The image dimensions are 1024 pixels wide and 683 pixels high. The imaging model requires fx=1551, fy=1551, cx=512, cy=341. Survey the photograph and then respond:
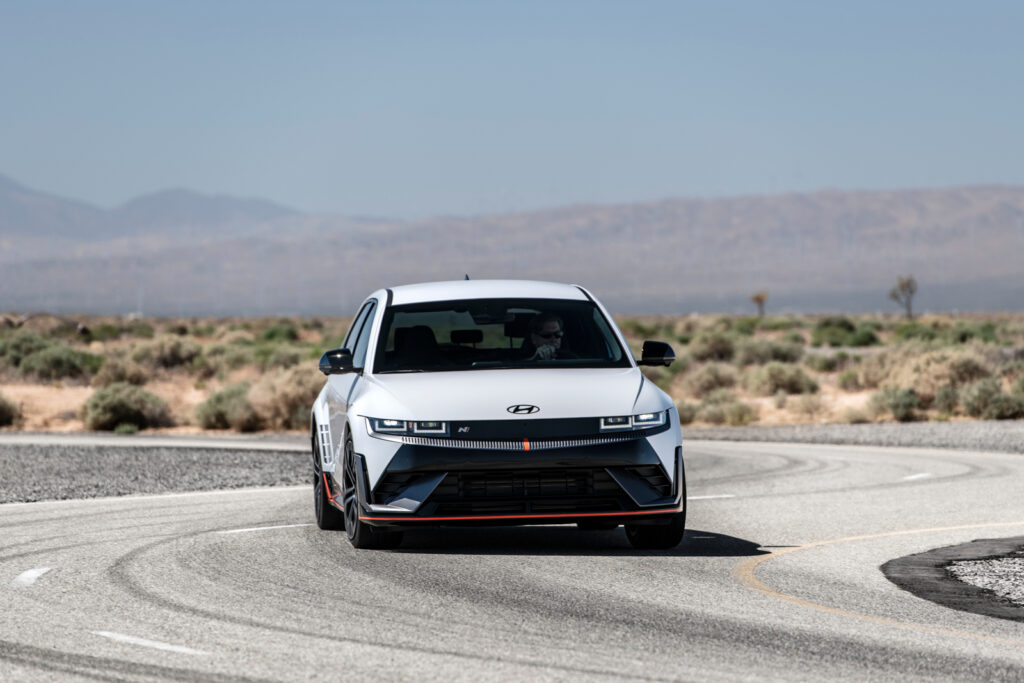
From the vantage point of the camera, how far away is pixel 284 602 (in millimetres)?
8812

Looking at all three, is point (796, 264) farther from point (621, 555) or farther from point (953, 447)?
point (621, 555)

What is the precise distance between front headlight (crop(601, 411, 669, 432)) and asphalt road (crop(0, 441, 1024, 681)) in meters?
0.92

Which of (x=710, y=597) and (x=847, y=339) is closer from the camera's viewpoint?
(x=710, y=597)

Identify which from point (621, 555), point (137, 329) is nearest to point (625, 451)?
point (621, 555)

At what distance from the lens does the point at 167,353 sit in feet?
169

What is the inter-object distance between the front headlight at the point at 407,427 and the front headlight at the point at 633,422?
1.07m

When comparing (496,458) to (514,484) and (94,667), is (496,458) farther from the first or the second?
(94,667)

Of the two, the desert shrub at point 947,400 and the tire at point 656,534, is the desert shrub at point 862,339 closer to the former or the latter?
the desert shrub at point 947,400

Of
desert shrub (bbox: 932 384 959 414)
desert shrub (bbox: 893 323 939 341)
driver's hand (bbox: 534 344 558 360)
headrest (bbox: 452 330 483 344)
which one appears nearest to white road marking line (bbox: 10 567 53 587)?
headrest (bbox: 452 330 483 344)

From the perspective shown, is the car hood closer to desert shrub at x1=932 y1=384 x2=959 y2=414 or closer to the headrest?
the headrest

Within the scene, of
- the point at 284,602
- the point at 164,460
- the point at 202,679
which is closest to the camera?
the point at 202,679

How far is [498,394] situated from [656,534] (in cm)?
165

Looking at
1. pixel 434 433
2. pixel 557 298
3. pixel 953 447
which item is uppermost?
pixel 557 298

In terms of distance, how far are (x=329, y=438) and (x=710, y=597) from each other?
398 centimetres
